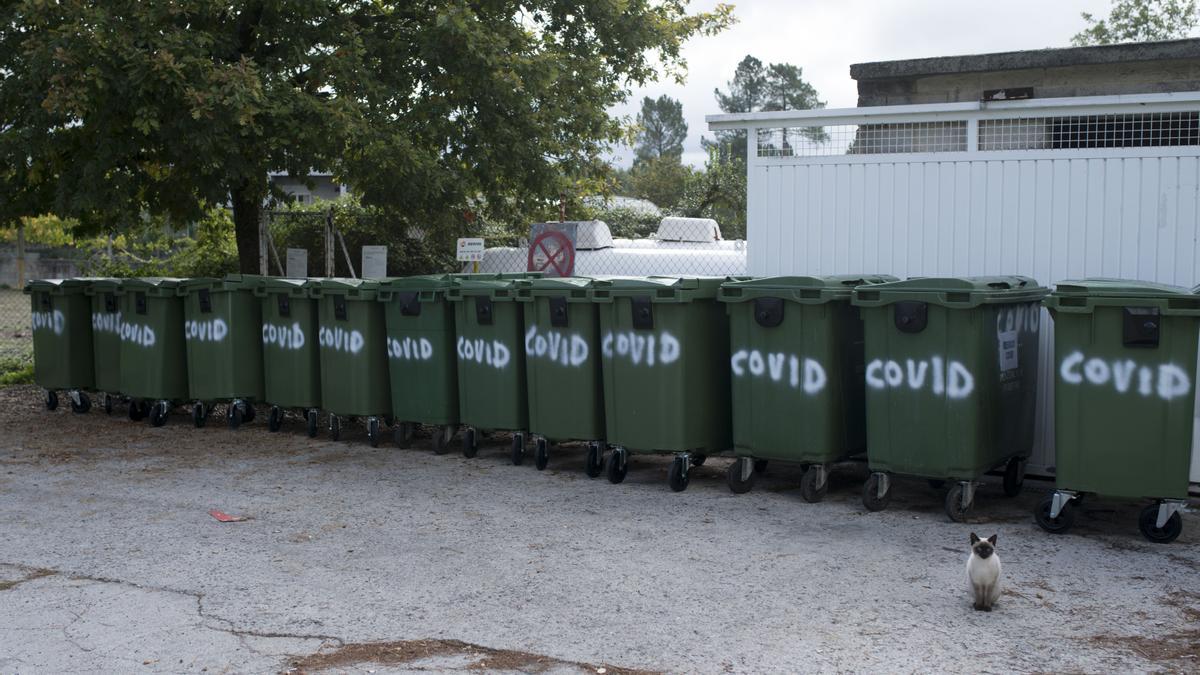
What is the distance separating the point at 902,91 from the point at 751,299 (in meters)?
7.86

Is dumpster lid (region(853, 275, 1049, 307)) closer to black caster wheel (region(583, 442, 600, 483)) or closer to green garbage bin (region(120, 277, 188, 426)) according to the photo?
black caster wheel (region(583, 442, 600, 483))

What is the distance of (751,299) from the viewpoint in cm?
810

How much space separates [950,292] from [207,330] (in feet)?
23.0

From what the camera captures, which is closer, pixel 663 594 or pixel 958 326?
pixel 663 594

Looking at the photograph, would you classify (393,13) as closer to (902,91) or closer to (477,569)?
(902,91)

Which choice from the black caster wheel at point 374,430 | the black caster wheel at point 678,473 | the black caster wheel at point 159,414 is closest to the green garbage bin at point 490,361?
the black caster wheel at point 374,430

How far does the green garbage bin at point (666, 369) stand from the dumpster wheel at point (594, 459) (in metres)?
0.19

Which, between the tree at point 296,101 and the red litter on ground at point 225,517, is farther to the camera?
the tree at point 296,101

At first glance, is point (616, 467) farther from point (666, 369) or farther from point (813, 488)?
point (813, 488)

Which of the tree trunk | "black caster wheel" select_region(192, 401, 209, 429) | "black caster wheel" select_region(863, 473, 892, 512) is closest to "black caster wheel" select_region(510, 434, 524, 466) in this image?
"black caster wheel" select_region(863, 473, 892, 512)

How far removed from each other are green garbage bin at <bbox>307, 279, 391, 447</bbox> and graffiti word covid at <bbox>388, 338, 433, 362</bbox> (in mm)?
230

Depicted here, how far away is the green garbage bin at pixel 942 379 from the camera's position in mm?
7309

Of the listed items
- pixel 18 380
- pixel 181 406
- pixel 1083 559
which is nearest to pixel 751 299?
pixel 1083 559

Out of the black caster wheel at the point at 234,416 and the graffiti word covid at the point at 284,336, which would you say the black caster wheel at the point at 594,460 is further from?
the black caster wheel at the point at 234,416
